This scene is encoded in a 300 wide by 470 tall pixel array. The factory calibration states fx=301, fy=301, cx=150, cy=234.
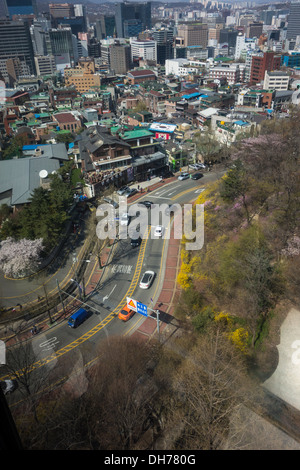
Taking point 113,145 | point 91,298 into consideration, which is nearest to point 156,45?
point 113,145

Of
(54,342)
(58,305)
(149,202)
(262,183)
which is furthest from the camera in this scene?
(149,202)

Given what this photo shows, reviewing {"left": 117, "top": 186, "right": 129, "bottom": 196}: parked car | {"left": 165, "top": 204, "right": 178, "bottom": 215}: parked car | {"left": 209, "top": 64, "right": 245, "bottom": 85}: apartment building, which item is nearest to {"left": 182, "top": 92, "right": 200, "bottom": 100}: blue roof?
{"left": 209, "top": 64, "right": 245, "bottom": 85}: apartment building

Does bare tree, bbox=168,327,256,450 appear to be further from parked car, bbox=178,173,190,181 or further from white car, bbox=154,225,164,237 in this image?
parked car, bbox=178,173,190,181

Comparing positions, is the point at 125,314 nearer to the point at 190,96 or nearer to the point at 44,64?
the point at 190,96

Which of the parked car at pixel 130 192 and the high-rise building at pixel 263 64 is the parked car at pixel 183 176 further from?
the high-rise building at pixel 263 64

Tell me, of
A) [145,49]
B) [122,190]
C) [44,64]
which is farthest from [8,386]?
[145,49]
